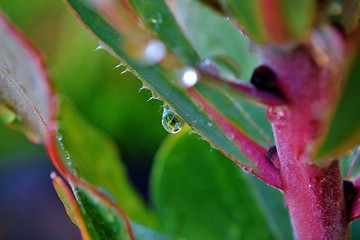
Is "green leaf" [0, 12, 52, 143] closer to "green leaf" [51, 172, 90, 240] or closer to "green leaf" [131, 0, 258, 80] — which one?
"green leaf" [51, 172, 90, 240]

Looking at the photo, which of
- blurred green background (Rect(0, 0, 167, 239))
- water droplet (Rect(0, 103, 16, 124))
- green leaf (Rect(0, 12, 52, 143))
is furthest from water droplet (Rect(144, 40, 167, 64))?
blurred green background (Rect(0, 0, 167, 239))

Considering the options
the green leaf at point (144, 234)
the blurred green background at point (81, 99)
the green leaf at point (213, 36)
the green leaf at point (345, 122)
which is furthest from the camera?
the blurred green background at point (81, 99)

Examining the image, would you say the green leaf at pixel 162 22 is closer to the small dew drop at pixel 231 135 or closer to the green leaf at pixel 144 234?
the small dew drop at pixel 231 135

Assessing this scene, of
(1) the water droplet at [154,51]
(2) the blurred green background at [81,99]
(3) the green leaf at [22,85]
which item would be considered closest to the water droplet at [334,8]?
(1) the water droplet at [154,51]

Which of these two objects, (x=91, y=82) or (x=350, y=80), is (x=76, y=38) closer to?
(x=91, y=82)

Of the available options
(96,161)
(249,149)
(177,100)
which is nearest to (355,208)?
(249,149)
